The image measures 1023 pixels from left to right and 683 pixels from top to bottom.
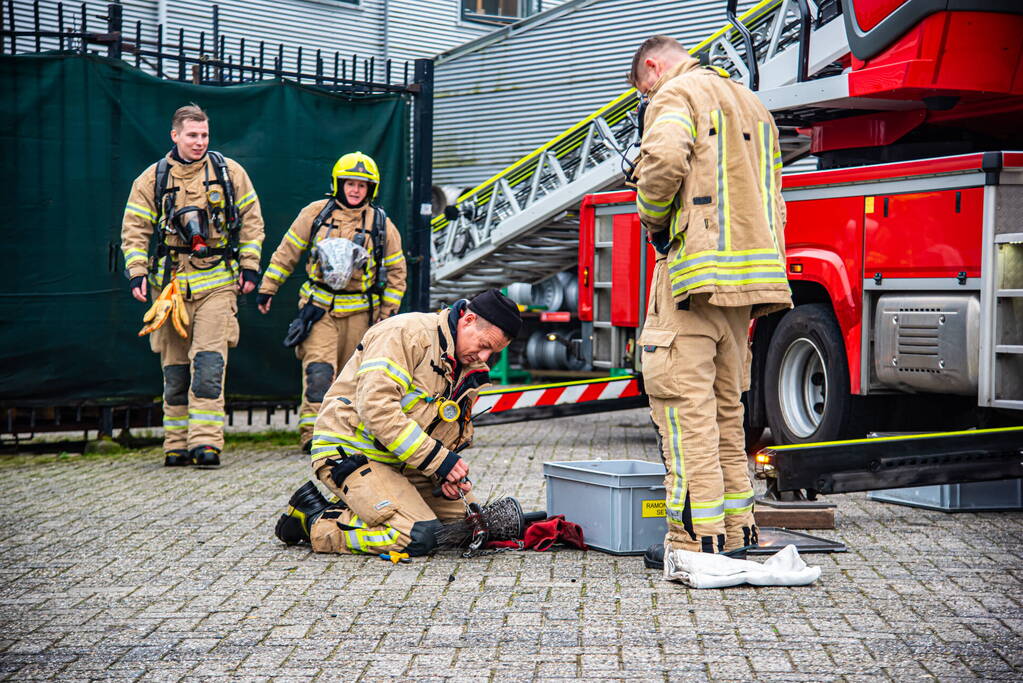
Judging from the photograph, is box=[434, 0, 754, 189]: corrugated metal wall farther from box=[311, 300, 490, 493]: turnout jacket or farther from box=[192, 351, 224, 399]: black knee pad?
box=[311, 300, 490, 493]: turnout jacket

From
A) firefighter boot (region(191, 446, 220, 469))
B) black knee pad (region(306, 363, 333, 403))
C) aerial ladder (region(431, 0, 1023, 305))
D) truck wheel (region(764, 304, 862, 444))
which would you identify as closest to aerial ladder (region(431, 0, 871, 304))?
aerial ladder (region(431, 0, 1023, 305))

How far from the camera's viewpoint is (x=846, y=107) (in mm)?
7754

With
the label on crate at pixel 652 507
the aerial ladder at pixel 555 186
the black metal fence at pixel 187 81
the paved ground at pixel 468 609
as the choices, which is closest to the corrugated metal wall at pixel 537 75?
the aerial ladder at pixel 555 186

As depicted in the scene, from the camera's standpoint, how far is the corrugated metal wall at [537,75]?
18062 millimetres

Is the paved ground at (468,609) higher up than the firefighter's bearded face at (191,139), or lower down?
lower down

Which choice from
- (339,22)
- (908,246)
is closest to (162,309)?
(908,246)

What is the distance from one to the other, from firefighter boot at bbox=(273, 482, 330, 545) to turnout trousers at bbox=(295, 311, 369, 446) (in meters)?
3.00

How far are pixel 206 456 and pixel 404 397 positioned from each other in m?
3.21

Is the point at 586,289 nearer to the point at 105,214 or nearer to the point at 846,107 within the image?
the point at 846,107

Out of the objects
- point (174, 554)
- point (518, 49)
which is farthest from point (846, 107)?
point (518, 49)

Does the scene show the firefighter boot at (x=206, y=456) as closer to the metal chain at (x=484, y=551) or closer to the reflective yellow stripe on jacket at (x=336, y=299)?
the reflective yellow stripe on jacket at (x=336, y=299)

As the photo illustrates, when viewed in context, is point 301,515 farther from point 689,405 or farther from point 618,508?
point 689,405

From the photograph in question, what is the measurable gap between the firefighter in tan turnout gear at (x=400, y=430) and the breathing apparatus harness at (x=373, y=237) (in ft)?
10.6

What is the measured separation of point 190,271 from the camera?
843 cm
